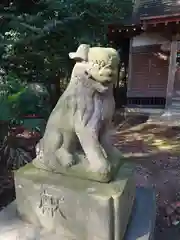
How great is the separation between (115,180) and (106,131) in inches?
11.1

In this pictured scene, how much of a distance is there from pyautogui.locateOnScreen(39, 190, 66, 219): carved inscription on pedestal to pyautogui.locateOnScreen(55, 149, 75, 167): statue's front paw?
188 millimetres

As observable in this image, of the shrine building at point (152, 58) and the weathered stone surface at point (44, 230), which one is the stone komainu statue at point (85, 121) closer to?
the weathered stone surface at point (44, 230)

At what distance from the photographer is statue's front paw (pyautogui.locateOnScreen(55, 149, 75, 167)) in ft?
4.71

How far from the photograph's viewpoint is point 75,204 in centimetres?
137

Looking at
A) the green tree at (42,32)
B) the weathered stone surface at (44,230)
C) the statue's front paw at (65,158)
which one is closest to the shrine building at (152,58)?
the green tree at (42,32)

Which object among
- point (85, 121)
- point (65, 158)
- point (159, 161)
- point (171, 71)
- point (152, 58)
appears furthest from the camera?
point (152, 58)

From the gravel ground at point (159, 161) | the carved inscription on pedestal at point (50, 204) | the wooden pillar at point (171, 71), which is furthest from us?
the wooden pillar at point (171, 71)

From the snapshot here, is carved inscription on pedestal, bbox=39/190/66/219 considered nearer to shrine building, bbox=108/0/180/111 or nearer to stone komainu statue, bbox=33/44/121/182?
stone komainu statue, bbox=33/44/121/182

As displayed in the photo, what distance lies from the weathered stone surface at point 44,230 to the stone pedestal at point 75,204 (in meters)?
0.04

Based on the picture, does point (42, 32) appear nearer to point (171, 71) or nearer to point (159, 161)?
point (159, 161)

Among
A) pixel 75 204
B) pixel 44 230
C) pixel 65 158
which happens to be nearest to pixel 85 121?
pixel 65 158

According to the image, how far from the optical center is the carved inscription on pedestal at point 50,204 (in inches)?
55.9

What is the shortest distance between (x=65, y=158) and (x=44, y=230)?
1.49 ft

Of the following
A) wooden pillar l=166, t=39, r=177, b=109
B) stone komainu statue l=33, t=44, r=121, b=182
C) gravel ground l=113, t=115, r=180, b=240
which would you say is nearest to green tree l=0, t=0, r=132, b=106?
stone komainu statue l=33, t=44, r=121, b=182
